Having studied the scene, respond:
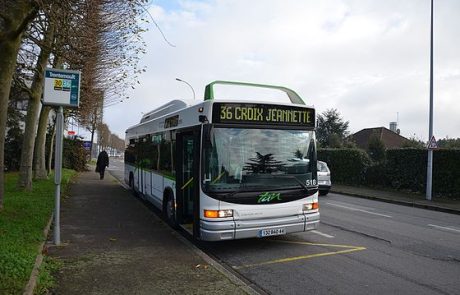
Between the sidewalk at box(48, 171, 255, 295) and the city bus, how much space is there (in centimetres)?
70

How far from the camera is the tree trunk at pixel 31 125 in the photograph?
14.7 meters

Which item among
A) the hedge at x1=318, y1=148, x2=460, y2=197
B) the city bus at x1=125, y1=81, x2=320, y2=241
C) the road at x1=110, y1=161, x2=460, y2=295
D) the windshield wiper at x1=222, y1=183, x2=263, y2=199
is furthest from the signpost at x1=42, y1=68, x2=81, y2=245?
the hedge at x1=318, y1=148, x2=460, y2=197

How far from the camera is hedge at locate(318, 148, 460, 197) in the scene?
19.7m

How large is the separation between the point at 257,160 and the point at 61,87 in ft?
12.6

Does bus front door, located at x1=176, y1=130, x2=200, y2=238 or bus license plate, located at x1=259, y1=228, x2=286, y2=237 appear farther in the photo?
bus front door, located at x1=176, y1=130, x2=200, y2=238

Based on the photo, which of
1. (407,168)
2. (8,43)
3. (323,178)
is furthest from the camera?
(407,168)

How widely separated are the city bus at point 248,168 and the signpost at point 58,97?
2.21 metres

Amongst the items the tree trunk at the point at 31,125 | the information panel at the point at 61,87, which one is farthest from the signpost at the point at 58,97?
the tree trunk at the point at 31,125

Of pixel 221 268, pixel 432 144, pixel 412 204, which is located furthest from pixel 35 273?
pixel 432 144

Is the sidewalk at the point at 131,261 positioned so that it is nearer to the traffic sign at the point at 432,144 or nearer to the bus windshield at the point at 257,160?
the bus windshield at the point at 257,160

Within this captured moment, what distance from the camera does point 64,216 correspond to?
11.2 meters

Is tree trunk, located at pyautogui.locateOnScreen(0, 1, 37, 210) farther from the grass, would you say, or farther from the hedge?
the hedge

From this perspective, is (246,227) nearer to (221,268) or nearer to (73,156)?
→ (221,268)

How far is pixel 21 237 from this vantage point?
302 inches
